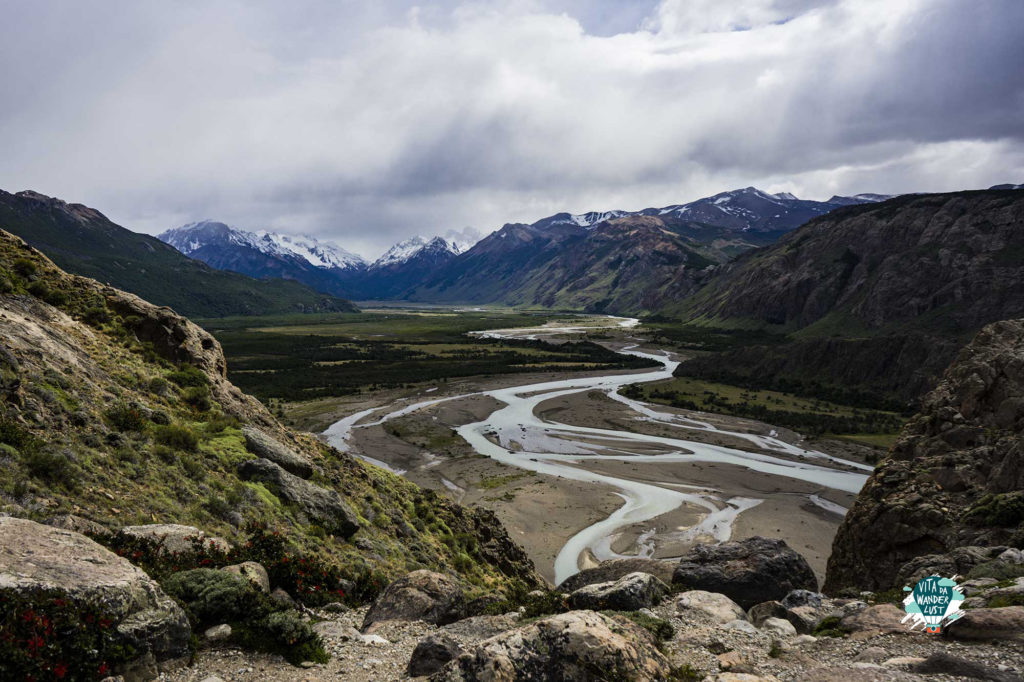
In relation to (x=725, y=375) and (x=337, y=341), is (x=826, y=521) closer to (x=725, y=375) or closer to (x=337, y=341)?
(x=725, y=375)

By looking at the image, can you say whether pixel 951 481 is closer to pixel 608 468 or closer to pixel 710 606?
pixel 710 606

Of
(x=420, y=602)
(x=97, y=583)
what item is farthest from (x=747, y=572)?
(x=97, y=583)

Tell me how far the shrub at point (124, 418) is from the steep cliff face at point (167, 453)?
0.12ft

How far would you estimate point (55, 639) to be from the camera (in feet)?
24.1

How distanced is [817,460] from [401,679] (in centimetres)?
6347

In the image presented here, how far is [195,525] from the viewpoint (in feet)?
48.7

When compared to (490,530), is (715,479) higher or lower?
lower

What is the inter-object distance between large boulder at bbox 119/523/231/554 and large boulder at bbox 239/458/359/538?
480 cm

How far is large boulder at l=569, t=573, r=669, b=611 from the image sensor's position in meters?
14.9

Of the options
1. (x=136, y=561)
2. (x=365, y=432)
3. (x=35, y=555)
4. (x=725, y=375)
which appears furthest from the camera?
(x=725, y=375)

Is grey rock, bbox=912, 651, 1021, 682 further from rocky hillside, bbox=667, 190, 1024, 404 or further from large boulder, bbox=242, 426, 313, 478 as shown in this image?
rocky hillside, bbox=667, 190, 1024, 404

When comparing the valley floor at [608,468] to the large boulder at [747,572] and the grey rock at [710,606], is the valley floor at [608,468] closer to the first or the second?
the large boulder at [747,572]

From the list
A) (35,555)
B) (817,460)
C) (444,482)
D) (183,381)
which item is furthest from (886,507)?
(817,460)

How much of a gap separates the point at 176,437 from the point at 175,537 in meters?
5.75
